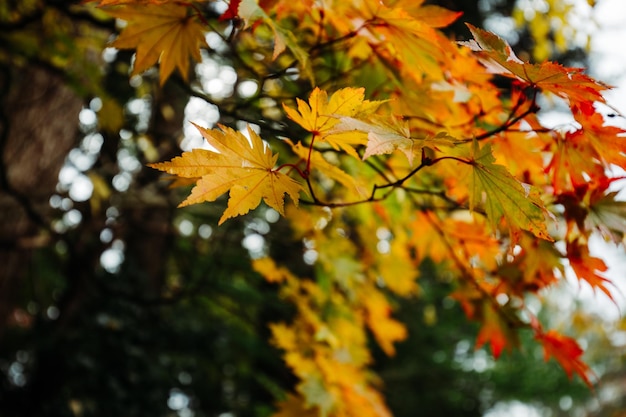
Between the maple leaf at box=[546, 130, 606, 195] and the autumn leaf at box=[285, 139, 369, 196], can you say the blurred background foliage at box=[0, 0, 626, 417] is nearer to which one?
the autumn leaf at box=[285, 139, 369, 196]

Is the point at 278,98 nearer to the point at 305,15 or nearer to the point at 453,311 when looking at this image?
the point at 305,15

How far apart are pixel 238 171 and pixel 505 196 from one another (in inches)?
18.0

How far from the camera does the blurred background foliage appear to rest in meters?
2.33

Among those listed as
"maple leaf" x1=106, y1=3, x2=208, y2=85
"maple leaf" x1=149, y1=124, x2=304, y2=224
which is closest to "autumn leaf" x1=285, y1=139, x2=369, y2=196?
"maple leaf" x1=149, y1=124, x2=304, y2=224

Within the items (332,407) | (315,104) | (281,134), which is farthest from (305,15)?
(332,407)

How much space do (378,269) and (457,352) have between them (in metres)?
4.13

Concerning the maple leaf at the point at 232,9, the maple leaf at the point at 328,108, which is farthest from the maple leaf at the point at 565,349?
the maple leaf at the point at 232,9

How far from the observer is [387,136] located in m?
0.84

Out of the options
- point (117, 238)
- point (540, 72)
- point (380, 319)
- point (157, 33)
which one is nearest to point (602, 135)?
point (540, 72)

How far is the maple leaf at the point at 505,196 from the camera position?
0.87m

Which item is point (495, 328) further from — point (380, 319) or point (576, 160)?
point (380, 319)

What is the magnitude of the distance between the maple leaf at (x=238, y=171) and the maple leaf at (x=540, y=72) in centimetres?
37

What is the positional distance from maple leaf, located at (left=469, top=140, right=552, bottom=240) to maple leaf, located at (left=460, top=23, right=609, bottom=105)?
14 cm

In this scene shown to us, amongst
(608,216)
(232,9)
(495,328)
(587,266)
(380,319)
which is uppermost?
(232,9)
